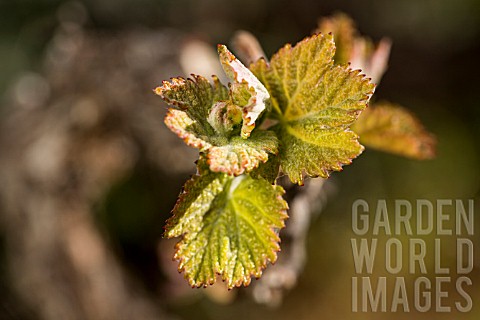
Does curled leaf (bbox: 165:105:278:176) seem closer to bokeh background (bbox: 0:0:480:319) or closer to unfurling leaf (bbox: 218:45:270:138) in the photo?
unfurling leaf (bbox: 218:45:270:138)

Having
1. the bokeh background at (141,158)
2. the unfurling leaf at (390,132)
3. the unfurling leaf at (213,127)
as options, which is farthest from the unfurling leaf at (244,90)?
the bokeh background at (141,158)

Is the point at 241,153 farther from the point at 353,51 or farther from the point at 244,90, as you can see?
the point at 353,51

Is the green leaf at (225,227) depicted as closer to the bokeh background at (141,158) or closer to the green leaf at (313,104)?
the green leaf at (313,104)

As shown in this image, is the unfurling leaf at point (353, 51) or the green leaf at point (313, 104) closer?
the green leaf at point (313, 104)

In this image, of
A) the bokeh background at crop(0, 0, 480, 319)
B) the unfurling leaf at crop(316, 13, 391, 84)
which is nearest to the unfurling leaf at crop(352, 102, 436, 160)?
the unfurling leaf at crop(316, 13, 391, 84)

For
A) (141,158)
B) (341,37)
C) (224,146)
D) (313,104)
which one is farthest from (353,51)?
(141,158)
